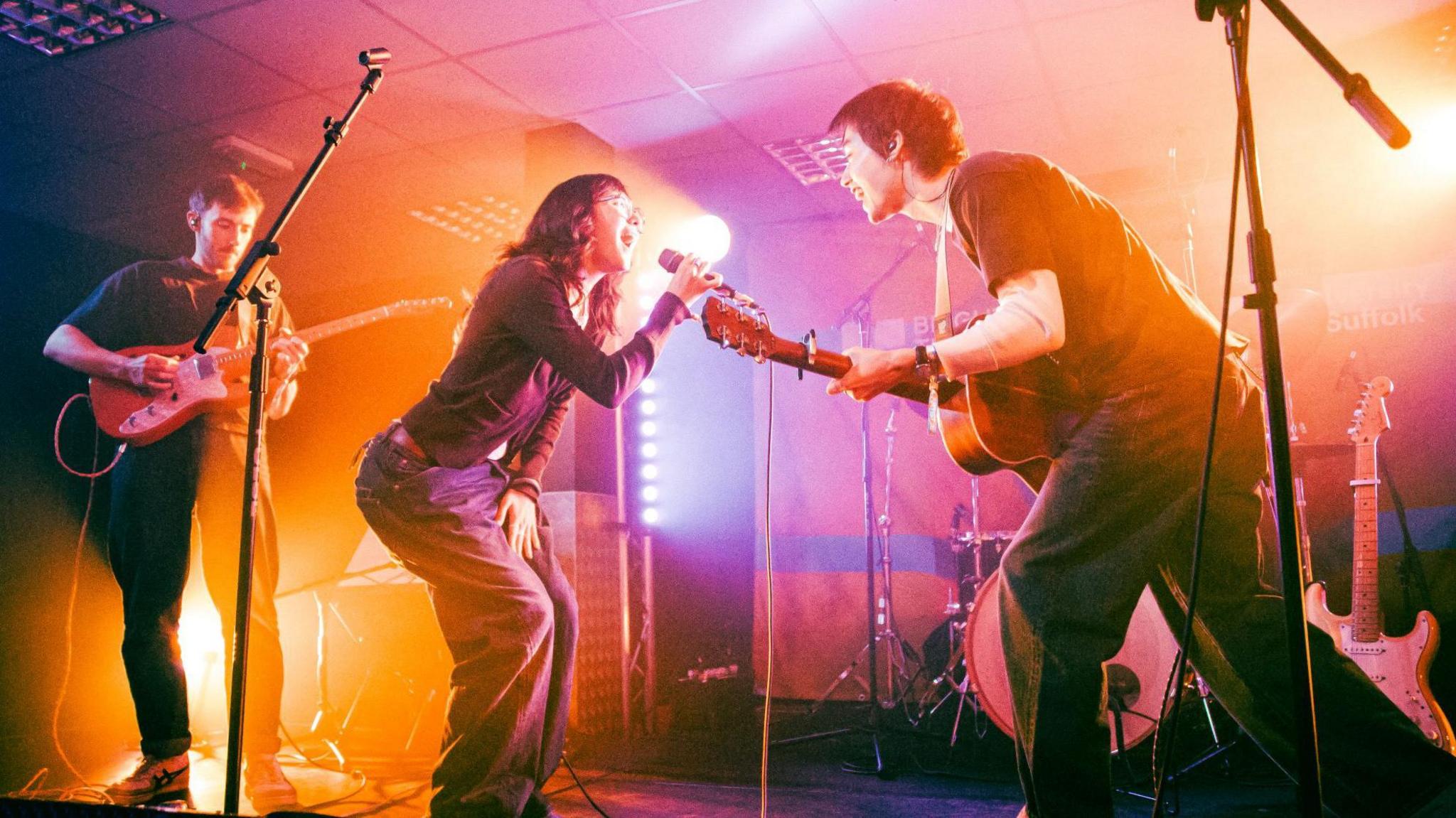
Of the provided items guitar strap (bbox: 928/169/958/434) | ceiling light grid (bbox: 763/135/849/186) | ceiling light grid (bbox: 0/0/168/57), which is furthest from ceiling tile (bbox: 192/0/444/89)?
guitar strap (bbox: 928/169/958/434)

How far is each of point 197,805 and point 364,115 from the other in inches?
155

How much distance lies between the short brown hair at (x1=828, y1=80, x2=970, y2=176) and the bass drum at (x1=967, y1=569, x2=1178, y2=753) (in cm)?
234

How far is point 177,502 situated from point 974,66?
4513 mm

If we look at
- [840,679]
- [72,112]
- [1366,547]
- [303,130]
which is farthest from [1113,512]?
[72,112]

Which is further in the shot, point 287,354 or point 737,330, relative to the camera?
point 287,354

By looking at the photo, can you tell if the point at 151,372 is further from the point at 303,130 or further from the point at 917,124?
the point at 917,124

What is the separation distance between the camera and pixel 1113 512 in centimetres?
195

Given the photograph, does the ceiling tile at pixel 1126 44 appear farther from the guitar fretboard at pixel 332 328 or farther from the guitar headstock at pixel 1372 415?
the guitar fretboard at pixel 332 328

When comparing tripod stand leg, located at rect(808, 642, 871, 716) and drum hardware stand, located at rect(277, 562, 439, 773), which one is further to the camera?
tripod stand leg, located at rect(808, 642, 871, 716)

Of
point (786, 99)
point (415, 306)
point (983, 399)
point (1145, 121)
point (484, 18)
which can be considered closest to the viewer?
point (983, 399)

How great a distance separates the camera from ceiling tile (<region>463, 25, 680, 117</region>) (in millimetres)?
4867

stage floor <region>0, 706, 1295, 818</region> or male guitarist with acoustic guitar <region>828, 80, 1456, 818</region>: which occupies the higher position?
male guitarist with acoustic guitar <region>828, 80, 1456, 818</region>

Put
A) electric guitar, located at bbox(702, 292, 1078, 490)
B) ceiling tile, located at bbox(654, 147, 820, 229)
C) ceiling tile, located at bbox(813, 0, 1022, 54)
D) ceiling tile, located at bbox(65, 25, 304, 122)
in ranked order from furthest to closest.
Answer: ceiling tile, located at bbox(654, 147, 820, 229), ceiling tile, located at bbox(65, 25, 304, 122), ceiling tile, located at bbox(813, 0, 1022, 54), electric guitar, located at bbox(702, 292, 1078, 490)

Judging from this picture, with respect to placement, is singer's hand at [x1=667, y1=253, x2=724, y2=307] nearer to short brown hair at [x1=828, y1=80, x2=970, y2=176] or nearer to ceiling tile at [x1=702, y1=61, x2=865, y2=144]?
short brown hair at [x1=828, y1=80, x2=970, y2=176]
